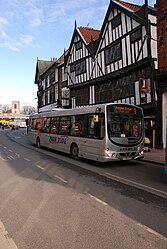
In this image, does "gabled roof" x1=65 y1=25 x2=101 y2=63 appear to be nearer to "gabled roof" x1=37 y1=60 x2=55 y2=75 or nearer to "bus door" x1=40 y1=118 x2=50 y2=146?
"bus door" x1=40 y1=118 x2=50 y2=146

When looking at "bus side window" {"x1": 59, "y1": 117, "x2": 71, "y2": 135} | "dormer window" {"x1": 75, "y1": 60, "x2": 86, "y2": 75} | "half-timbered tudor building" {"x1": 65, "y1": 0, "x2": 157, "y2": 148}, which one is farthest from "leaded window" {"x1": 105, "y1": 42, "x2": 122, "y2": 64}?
"bus side window" {"x1": 59, "y1": 117, "x2": 71, "y2": 135}

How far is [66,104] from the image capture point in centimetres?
3022

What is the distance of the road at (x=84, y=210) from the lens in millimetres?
3479

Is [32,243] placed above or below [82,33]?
below

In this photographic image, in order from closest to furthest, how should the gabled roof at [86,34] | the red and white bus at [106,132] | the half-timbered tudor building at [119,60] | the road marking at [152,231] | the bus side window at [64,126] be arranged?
1. the road marking at [152,231]
2. the red and white bus at [106,132]
3. the bus side window at [64,126]
4. the half-timbered tudor building at [119,60]
5. the gabled roof at [86,34]

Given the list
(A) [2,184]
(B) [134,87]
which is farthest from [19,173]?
(B) [134,87]

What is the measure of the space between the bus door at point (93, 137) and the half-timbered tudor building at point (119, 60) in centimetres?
676

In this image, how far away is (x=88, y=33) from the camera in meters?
27.0

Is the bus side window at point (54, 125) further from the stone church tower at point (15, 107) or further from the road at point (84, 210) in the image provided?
the stone church tower at point (15, 107)

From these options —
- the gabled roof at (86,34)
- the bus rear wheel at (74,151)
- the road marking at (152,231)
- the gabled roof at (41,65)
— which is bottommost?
the road marking at (152,231)

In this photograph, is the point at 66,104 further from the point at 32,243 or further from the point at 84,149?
the point at 32,243

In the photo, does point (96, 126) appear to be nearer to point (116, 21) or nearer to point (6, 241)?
point (6, 241)

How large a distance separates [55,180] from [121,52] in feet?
46.6

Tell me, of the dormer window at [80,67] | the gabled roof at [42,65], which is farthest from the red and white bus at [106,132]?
the gabled roof at [42,65]
